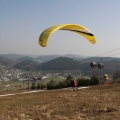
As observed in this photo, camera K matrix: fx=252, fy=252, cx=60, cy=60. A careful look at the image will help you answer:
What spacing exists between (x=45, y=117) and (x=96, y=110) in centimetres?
348

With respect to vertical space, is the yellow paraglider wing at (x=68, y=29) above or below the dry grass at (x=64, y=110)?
above

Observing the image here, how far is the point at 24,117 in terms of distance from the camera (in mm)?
16109

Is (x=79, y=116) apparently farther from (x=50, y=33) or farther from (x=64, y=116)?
(x=50, y=33)

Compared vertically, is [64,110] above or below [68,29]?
below

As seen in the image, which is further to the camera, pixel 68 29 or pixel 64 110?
pixel 68 29

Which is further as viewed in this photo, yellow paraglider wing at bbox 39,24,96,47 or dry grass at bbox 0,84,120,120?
yellow paraglider wing at bbox 39,24,96,47

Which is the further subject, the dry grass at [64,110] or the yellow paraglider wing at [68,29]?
the yellow paraglider wing at [68,29]

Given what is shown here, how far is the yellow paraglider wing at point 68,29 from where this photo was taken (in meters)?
22.4

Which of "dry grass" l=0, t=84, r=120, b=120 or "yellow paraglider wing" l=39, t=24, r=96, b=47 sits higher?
"yellow paraglider wing" l=39, t=24, r=96, b=47

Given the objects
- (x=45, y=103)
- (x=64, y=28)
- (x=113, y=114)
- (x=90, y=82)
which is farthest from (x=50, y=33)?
(x=90, y=82)

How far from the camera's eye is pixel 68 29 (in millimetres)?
26219

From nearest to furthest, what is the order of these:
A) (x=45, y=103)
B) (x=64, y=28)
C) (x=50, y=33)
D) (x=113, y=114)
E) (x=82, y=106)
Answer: (x=113, y=114) < (x=82, y=106) < (x=45, y=103) < (x=50, y=33) < (x=64, y=28)

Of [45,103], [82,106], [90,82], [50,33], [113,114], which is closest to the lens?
[113,114]

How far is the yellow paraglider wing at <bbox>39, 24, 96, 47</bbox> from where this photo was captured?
22.4 m
